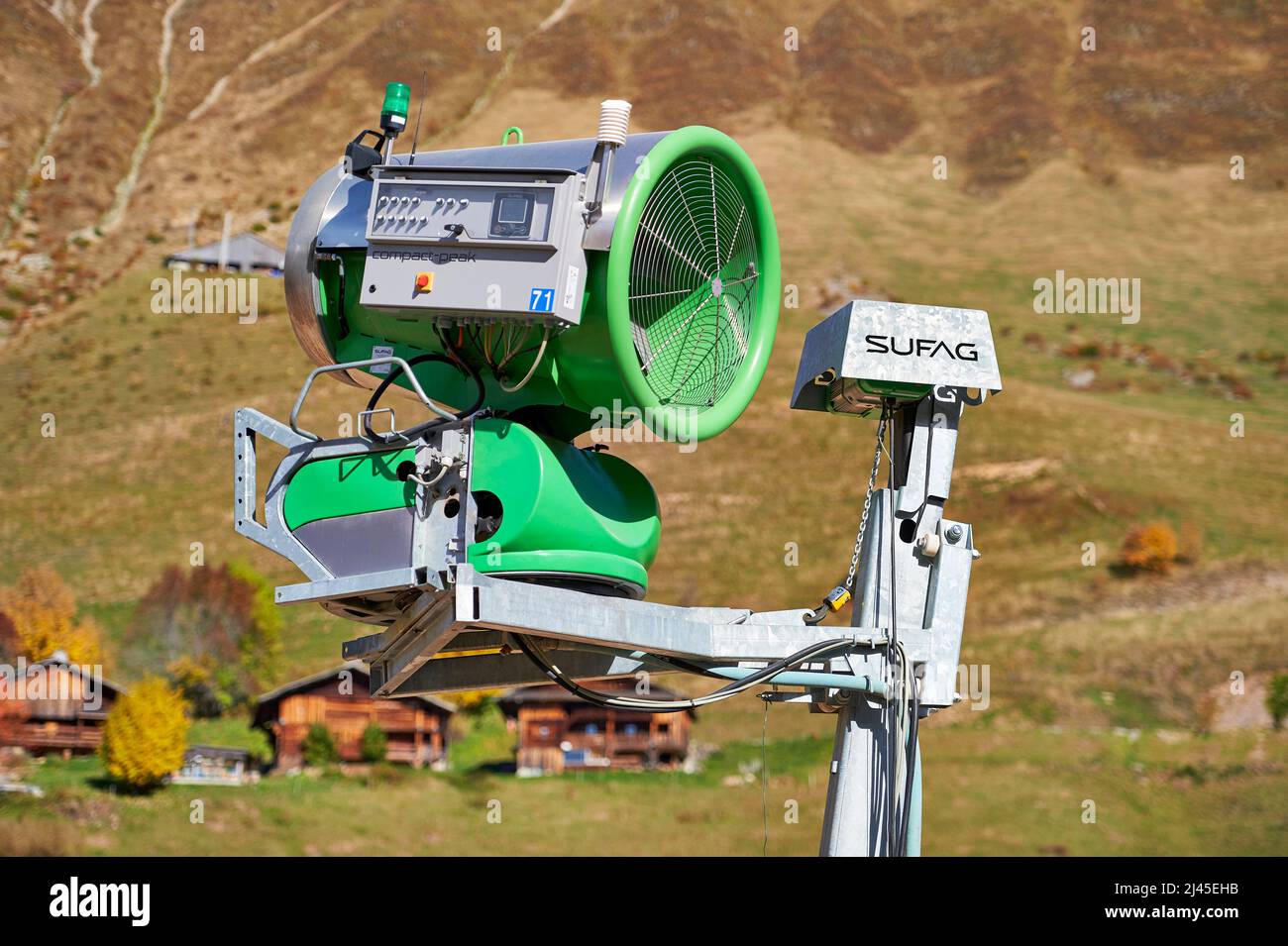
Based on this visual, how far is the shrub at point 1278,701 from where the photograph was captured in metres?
53.5

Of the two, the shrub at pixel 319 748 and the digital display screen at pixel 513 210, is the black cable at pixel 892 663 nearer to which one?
the digital display screen at pixel 513 210

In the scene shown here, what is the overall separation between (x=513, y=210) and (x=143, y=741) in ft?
160

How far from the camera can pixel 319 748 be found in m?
55.6

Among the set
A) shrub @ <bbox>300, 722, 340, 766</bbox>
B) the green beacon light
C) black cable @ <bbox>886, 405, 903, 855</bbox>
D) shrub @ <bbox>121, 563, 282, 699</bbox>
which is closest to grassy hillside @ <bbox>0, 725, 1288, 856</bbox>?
shrub @ <bbox>300, 722, 340, 766</bbox>

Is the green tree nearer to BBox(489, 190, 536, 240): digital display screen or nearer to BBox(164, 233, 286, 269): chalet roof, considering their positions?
BBox(164, 233, 286, 269): chalet roof

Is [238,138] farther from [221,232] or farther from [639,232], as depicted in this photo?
[639,232]

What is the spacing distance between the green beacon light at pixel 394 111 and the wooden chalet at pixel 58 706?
52963 mm

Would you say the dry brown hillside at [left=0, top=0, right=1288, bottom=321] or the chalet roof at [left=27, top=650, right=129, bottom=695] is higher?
the dry brown hillside at [left=0, top=0, right=1288, bottom=321]

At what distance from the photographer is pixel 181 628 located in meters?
67.4

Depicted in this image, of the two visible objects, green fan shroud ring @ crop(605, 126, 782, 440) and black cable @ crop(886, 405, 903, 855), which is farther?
black cable @ crop(886, 405, 903, 855)

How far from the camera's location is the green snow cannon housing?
307 inches

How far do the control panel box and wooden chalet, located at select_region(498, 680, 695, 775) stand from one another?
45588 mm

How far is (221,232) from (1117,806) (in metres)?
99.1
